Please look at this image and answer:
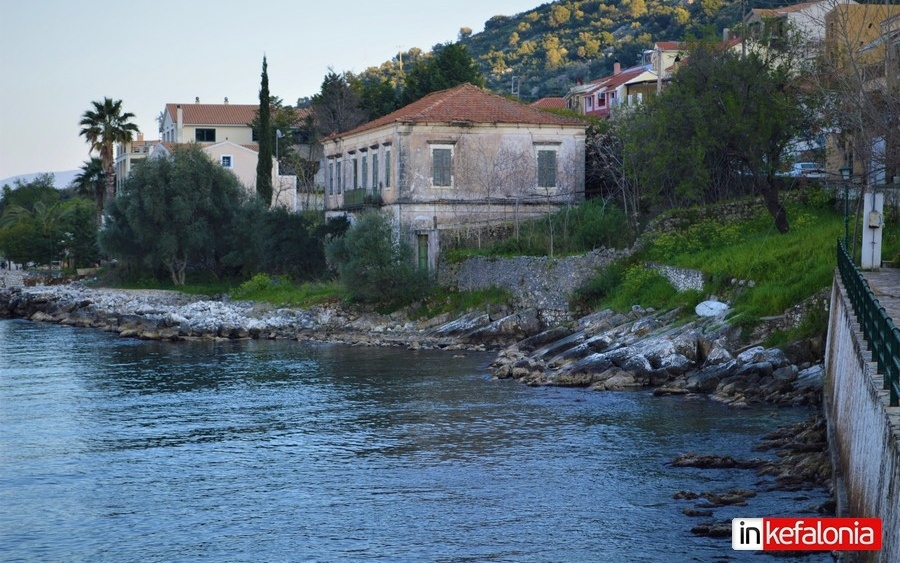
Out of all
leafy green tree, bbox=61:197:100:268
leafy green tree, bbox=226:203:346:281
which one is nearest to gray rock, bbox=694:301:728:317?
leafy green tree, bbox=226:203:346:281

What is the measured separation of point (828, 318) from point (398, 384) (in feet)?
36.2

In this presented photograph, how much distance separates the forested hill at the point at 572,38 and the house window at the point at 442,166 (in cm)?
7721

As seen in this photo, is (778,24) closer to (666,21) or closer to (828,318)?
(828,318)

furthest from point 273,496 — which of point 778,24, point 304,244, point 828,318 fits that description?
point 304,244

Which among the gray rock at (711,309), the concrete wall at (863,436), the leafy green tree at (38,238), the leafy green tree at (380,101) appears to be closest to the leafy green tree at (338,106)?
the leafy green tree at (380,101)

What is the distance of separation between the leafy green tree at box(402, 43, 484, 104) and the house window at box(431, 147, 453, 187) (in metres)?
16.3

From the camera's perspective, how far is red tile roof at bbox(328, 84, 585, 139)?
46.5 m

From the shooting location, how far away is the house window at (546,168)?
47.8 m

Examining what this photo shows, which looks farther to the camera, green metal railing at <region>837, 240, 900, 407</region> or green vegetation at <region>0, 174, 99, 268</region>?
green vegetation at <region>0, 174, 99, 268</region>

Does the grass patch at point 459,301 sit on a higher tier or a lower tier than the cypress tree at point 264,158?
lower

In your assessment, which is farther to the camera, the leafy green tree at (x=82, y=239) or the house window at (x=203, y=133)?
the house window at (x=203, y=133)

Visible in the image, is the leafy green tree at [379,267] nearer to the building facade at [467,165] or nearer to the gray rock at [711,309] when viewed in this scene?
the building facade at [467,165]

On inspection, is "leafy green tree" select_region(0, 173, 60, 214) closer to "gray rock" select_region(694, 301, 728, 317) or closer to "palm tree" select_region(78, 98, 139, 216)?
"palm tree" select_region(78, 98, 139, 216)
